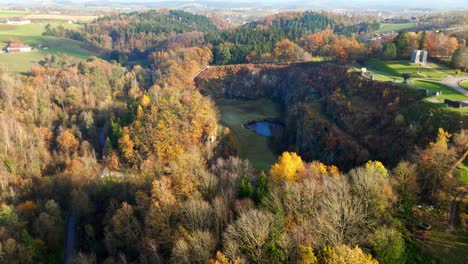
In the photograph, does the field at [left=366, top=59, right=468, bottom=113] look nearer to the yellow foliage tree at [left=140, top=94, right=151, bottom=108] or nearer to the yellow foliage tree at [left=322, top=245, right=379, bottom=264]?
the yellow foliage tree at [left=322, top=245, right=379, bottom=264]

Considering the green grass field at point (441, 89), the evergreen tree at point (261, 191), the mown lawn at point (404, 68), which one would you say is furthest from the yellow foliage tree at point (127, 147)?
the mown lawn at point (404, 68)

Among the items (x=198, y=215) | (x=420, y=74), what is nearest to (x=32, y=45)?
(x=198, y=215)

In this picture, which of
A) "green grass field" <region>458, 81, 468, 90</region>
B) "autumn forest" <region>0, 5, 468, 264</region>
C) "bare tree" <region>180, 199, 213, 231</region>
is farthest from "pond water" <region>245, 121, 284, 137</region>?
"bare tree" <region>180, 199, 213, 231</region>

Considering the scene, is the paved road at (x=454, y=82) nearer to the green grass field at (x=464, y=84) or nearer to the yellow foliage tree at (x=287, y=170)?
the green grass field at (x=464, y=84)

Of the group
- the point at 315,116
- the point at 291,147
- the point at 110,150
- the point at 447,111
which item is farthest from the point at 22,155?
the point at 447,111

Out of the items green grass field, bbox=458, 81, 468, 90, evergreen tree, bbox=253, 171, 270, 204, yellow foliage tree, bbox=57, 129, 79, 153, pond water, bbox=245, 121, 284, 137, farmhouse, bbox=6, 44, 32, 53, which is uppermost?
green grass field, bbox=458, 81, 468, 90

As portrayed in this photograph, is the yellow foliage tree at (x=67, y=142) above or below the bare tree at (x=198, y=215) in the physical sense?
below

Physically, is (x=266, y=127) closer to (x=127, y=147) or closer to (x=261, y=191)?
(x=127, y=147)
